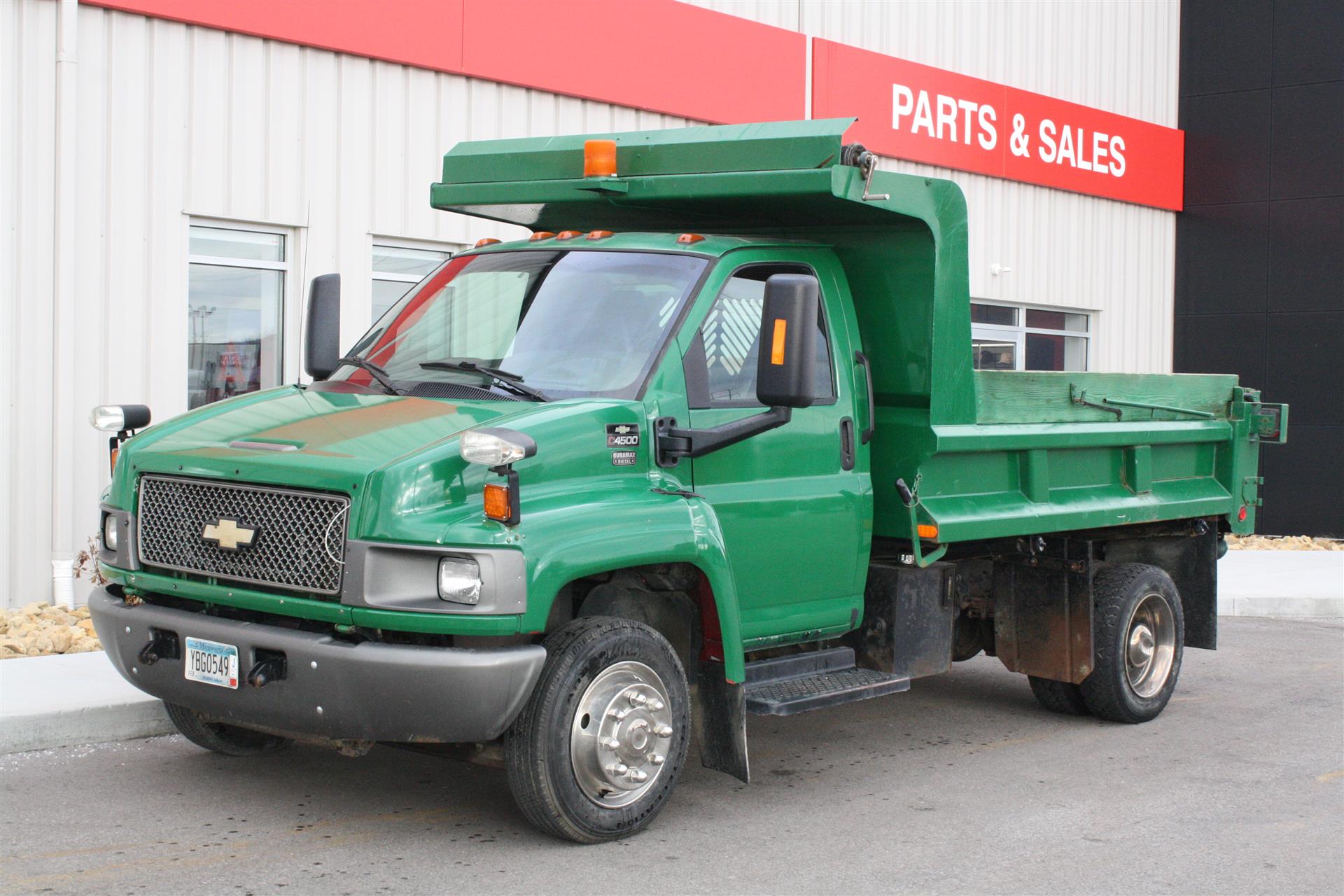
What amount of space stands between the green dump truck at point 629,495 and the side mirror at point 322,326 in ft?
0.06

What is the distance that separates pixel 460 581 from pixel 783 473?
172 cm

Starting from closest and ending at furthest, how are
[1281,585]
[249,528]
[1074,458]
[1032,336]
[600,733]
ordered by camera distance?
[249,528]
[600,733]
[1074,458]
[1281,585]
[1032,336]

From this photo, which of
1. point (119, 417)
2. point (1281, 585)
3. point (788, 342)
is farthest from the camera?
point (1281, 585)

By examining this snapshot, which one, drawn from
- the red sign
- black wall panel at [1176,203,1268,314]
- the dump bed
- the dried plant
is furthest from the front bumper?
black wall panel at [1176,203,1268,314]

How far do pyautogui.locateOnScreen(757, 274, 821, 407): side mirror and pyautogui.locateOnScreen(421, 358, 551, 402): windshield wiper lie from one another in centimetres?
85

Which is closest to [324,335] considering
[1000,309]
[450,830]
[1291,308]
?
[450,830]

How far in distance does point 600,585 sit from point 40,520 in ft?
18.5

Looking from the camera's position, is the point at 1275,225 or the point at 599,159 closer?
the point at 599,159

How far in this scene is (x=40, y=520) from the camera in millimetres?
9805

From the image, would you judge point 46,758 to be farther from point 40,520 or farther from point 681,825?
point 40,520

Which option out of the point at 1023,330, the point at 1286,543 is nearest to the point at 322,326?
the point at 1023,330

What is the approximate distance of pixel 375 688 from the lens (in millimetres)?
4949

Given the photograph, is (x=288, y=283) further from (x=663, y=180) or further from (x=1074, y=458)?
(x=1074, y=458)

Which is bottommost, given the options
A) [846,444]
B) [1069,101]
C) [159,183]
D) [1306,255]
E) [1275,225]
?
[846,444]
